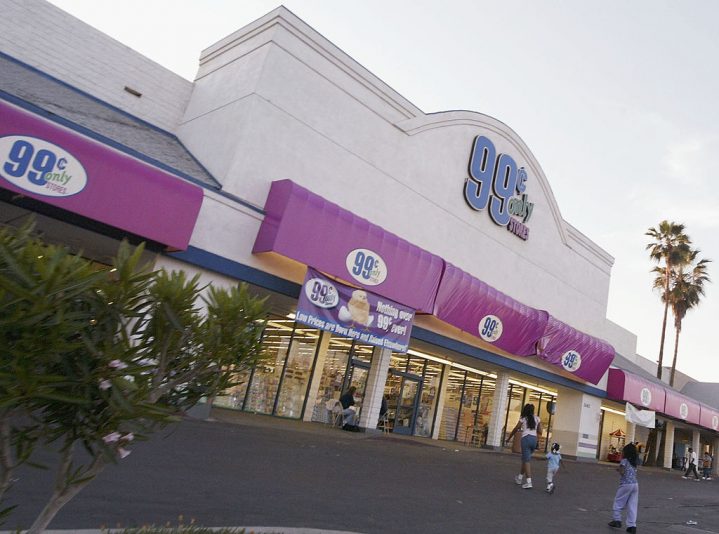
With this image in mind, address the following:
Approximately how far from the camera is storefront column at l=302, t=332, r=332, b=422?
19.1 meters

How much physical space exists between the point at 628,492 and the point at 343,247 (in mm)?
8487

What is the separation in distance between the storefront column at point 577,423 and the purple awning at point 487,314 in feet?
20.2

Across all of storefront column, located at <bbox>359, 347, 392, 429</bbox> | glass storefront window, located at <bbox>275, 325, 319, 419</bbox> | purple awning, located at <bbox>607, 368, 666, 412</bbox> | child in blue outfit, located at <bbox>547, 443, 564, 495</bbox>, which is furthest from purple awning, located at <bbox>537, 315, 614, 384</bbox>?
child in blue outfit, located at <bbox>547, 443, 564, 495</bbox>

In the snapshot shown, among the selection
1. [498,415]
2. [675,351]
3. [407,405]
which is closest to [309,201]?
[407,405]

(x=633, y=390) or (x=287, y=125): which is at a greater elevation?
(x=287, y=125)

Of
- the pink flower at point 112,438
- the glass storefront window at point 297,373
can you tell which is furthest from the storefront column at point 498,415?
the pink flower at point 112,438

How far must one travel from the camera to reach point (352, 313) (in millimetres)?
14930

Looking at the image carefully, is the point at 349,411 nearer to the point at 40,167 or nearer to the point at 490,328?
the point at 490,328

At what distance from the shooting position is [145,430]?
3102 millimetres

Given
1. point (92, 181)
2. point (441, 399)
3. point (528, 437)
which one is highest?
point (92, 181)

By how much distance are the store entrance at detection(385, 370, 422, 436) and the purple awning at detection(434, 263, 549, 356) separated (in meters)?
4.27

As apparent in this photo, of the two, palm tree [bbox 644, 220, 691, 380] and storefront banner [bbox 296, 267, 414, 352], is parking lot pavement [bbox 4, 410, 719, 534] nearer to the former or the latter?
storefront banner [bbox 296, 267, 414, 352]

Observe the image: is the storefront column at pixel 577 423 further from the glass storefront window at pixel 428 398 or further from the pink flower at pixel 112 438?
the pink flower at pixel 112 438

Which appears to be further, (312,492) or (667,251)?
(667,251)
